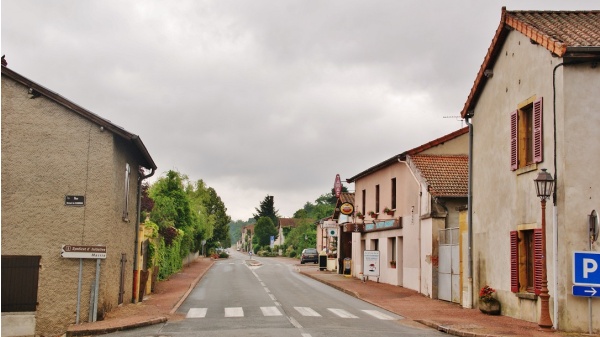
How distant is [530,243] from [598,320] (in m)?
3.08

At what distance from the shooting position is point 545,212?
15367 millimetres

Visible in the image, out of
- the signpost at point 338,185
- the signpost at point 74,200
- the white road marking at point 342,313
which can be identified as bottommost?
the white road marking at point 342,313

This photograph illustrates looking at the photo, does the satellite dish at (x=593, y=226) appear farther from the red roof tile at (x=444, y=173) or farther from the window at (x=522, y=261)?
the red roof tile at (x=444, y=173)

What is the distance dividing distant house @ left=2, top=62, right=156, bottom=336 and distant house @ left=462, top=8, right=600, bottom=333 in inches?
409

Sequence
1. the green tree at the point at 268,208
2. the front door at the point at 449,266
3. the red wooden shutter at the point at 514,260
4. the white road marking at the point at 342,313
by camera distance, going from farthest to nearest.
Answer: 1. the green tree at the point at 268,208
2. the front door at the point at 449,266
3. the white road marking at the point at 342,313
4. the red wooden shutter at the point at 514,260

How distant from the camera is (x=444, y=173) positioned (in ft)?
90.2

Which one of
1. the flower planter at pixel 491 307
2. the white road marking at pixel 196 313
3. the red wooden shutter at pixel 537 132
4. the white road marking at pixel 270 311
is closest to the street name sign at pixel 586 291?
the red wooden shutter at pixel 537 132

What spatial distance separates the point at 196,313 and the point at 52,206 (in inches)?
196

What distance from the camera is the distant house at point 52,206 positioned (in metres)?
16.9

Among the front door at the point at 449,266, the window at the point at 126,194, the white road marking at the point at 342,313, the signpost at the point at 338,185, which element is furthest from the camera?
the signpost at the point at 338,185

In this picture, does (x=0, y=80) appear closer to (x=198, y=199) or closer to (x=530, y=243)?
(x=530, y=243)

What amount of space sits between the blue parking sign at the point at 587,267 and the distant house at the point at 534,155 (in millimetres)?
380

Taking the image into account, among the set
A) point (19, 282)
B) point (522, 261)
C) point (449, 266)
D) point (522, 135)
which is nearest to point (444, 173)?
point (449, 266)

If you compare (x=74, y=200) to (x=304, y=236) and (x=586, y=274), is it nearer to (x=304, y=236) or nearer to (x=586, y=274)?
(x=586, y=274)
